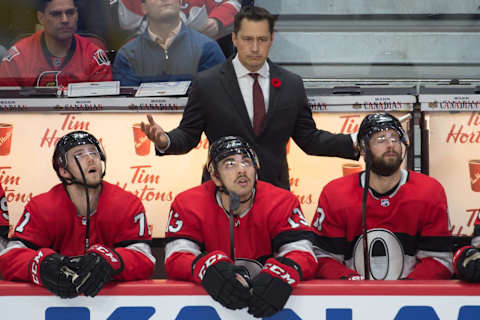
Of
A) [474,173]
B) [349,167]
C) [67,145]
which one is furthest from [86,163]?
[474,173]

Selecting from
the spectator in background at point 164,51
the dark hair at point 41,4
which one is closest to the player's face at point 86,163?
the spectator in background at point 164,51

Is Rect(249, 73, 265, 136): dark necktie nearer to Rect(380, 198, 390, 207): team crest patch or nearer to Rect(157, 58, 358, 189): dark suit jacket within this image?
Rect(157, 58, 358, 189): dark suit jacket

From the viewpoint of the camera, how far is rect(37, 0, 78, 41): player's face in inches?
181

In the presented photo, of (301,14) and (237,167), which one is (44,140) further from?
(301,14)

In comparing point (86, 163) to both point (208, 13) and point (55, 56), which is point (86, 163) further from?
point (208, 13)

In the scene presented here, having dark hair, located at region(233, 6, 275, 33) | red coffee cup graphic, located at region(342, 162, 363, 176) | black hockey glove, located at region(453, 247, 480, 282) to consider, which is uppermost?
dark hair, located at region(233, 6, 275, 33)

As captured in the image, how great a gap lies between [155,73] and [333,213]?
195cm

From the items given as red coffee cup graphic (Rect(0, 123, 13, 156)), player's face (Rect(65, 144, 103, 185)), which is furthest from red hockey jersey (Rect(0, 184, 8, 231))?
red coffee cup graphic (Rect(0, 123, 13, 156))

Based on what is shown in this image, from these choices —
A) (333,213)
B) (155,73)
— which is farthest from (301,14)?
(333,213)

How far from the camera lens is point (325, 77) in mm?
5387

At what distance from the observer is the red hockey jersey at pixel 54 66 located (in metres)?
4.48

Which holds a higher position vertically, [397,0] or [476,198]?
[397,0]

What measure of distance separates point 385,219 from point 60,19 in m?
2.72

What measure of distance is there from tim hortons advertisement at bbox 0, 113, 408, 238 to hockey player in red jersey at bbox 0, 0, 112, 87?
43cm
